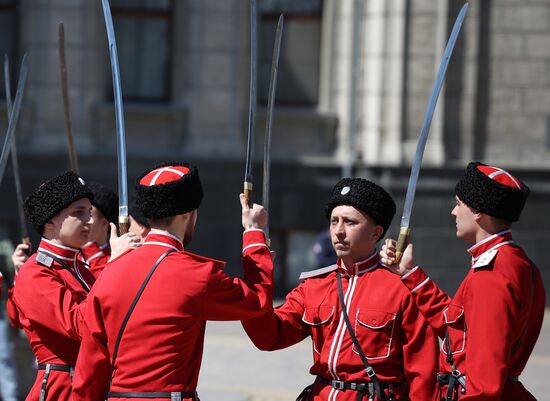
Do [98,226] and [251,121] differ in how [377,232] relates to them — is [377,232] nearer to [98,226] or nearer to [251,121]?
[251,121]

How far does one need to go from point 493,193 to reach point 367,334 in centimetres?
82

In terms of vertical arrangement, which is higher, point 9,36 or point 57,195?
point 9,36

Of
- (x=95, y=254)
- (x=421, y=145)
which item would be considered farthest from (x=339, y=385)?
(x=95, y=254)

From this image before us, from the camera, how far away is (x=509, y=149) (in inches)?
683

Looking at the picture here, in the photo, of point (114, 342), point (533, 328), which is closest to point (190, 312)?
→ point (114, 342)

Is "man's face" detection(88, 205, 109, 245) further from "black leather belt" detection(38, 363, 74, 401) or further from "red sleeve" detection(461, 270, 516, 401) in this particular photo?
"red sleeve" detection(461, 270, 516, 401)

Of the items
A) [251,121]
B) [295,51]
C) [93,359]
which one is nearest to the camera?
[93,359]

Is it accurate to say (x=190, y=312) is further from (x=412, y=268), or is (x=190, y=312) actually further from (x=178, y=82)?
(x=178, y=82)

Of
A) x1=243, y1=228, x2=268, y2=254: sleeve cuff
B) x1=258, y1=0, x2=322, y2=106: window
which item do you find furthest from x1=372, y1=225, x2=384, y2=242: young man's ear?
x1=258, y1=0, x2=322, y2=106: window

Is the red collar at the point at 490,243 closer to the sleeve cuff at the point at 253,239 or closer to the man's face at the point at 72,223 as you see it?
the sleeve cuff at the point at 253,239

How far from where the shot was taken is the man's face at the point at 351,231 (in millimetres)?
5750

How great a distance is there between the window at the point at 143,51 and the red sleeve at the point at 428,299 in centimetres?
1240

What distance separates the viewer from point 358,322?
5613mm

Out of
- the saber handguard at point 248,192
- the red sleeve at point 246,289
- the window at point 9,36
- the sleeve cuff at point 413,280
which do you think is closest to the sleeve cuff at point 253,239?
the red sleeve at point 246,289
